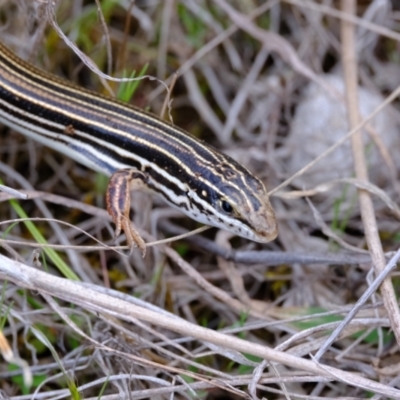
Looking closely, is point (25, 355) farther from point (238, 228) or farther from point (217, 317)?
point (238, 228)

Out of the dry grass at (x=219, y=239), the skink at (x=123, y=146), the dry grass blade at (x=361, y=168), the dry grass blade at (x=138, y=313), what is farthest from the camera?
the skink at (x=123, y=146)

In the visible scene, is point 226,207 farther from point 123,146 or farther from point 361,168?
point 361,168

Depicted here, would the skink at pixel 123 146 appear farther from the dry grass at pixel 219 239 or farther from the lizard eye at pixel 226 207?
the dry grass at pixel 219 239

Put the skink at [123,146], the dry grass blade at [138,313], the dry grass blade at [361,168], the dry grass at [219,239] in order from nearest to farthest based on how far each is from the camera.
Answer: the dry grass blade at [138,313] → the dry grass at [219,239] → the dry grass blade at [361,168] → the skink at [123,146]

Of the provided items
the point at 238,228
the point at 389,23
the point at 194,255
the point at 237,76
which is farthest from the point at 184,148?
the point at 389,23

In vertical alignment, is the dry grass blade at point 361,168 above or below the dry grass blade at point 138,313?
above

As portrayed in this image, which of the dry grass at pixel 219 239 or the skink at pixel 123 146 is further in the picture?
the skink at pixel 123 146

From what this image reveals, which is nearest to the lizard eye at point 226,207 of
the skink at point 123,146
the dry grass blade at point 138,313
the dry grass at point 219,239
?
the skink at point 123,146
